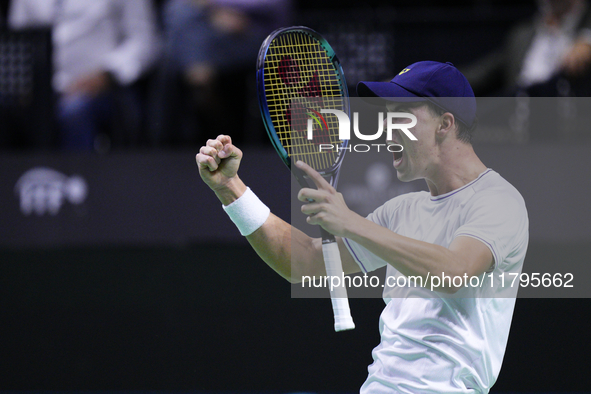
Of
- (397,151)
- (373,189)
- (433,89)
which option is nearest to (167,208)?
(373,189)

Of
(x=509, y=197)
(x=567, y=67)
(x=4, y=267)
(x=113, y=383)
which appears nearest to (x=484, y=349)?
(x=509, y=197)

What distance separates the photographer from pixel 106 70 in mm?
3852

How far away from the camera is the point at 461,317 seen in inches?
71.6

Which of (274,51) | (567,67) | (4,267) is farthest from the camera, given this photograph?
(4,267)

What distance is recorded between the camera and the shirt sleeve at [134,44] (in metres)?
3.87

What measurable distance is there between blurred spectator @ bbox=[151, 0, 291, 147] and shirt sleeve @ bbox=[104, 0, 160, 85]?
0.11 meters

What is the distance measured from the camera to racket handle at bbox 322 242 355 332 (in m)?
1.76

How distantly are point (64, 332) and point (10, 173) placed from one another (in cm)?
91

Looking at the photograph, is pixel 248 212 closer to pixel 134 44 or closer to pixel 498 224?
pixel 498 224

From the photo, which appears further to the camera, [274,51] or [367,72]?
[367,72]

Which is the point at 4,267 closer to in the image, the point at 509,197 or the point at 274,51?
the point at 274,51

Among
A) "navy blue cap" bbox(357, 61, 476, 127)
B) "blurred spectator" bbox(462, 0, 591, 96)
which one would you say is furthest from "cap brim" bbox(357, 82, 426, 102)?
"blurred spectator" bbox(462, 0, 591, 96)

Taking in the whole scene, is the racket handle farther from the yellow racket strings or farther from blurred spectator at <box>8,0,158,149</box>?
blurred spectator at <box>8,0,158,149</box>

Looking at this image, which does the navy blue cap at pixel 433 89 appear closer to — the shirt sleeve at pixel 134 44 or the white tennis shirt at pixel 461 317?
the white tennis shirt at pixel 461 317
